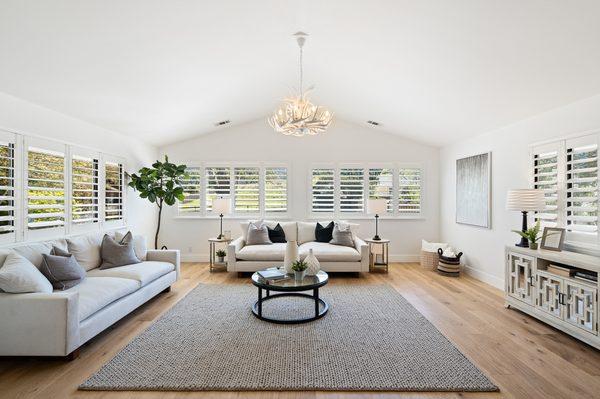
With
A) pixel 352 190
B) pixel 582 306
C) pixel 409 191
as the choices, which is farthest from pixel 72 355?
pixel 409 191

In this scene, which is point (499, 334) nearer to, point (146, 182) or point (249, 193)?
point (249, 193)

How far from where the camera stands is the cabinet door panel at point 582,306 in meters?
2.72

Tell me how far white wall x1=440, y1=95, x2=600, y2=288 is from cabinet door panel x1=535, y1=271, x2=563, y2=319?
50.0 inches

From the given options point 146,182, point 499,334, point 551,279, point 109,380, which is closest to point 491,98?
point 551,279

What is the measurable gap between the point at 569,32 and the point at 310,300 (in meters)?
3.79

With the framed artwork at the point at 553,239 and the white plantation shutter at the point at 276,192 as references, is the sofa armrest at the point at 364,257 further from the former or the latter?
the framed artwork at the point at 553,239

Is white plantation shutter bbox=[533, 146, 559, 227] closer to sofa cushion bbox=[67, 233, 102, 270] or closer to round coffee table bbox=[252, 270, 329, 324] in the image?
round coffee table bbox=[252, 270, 329, 324]

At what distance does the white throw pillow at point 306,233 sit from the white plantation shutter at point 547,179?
3.48m

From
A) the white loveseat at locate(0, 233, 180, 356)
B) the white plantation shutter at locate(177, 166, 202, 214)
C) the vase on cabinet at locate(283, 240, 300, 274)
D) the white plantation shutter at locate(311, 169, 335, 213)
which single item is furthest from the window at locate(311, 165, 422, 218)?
the white loveseat at locate(0, 233, 180, 356)

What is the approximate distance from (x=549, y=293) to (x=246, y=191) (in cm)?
521

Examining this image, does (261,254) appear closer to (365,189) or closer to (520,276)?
(365,189)

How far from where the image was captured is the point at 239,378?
229cm

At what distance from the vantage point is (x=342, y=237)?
→ 556 centimetres

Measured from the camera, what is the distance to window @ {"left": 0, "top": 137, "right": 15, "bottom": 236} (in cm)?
320
